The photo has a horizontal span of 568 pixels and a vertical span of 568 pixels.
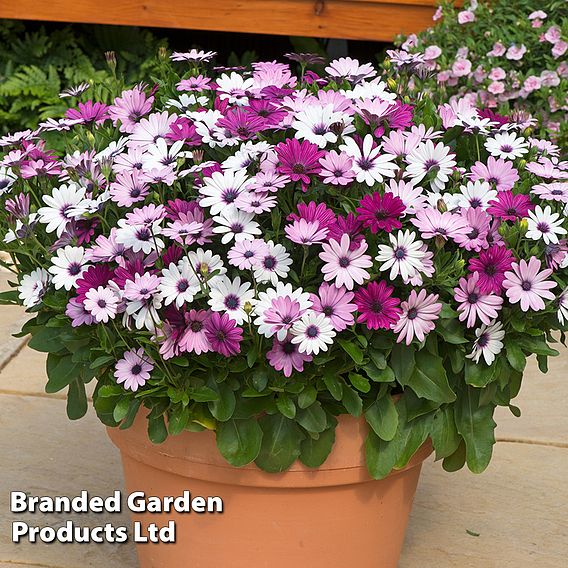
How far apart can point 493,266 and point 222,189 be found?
51cm

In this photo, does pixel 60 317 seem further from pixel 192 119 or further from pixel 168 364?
pixel 192 119

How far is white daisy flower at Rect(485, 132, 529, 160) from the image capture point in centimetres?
205

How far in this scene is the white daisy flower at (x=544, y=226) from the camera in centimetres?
185

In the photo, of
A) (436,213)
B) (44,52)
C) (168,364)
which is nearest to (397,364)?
(436,213)

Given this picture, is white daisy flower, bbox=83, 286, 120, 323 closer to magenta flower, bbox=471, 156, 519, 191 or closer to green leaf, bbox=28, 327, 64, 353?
green leaf, bbox=28, 327, 64, 353

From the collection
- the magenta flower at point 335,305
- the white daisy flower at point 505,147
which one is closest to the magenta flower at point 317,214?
the magenta flower at point 335,305

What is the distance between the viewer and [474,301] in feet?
5.99

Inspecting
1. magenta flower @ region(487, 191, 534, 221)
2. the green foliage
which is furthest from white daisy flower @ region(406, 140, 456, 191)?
the green foliage

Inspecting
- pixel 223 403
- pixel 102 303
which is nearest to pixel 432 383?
pixel 223 403

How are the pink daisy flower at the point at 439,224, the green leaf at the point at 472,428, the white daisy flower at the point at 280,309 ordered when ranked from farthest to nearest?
the green leaf at the point at 472,428 → the pink daisy flower at the point at 439,224 → the white daisy flower at the point at 280,309

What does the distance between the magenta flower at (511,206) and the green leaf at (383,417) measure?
0.41m

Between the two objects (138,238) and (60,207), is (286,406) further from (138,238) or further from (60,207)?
(60,207)

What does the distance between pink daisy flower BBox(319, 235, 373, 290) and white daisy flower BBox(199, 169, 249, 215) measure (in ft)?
0.62

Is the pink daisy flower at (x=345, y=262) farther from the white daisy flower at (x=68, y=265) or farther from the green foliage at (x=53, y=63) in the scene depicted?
the green foliage at (x=53, y=63)
